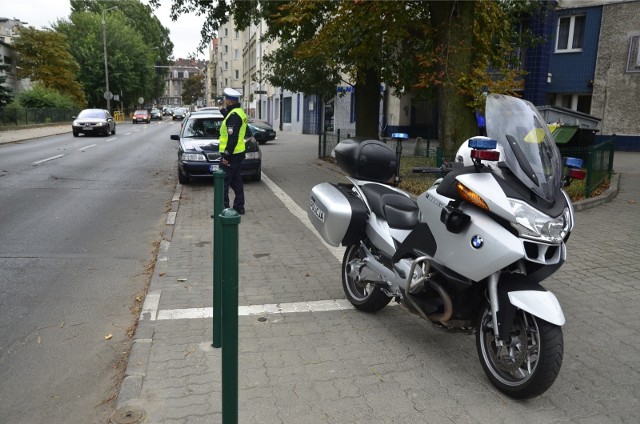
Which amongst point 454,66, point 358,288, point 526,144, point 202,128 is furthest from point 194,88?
point 526,144

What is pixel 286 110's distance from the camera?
46250 mm

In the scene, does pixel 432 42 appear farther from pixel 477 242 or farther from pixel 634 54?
pixel 634 54

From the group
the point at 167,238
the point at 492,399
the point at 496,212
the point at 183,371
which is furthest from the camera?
the point at 167,238

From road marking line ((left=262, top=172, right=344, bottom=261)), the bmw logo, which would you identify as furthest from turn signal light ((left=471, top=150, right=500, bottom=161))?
road marking line ((left=262, top=172, right=344, bottom=261))

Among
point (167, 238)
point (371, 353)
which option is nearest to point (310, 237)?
point (167, 238)

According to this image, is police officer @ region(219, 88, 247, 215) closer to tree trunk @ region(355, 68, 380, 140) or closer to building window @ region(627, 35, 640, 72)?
tree trunk @ region(355, 68, 380, 140)

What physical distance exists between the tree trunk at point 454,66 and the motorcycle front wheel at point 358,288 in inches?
227

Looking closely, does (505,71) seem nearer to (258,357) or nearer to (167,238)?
(167,238)

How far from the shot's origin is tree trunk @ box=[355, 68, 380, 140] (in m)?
15.6

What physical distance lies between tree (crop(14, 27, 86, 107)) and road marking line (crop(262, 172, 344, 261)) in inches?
1594

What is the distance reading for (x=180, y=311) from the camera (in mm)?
4547

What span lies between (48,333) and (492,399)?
332cm

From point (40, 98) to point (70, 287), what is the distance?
41905mm

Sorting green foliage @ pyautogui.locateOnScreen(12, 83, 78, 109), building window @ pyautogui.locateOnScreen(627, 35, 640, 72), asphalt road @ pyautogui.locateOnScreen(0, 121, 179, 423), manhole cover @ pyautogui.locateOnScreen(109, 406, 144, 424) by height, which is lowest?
asphalt road @ pyautogui.locateOnScreen(0, 121, 179, 423)
